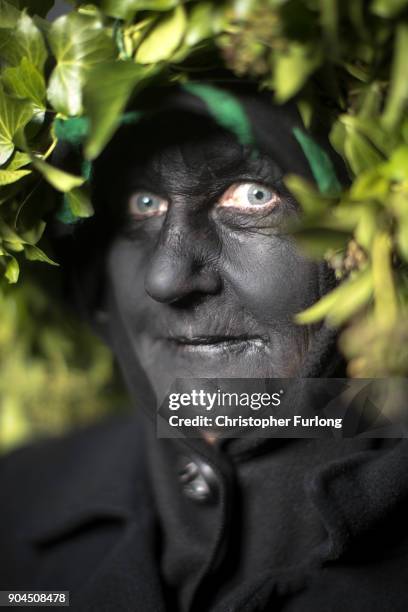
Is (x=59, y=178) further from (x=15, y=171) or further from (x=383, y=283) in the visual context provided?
(x=383, y=283)

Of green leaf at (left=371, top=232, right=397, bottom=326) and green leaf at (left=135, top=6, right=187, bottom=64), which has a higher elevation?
green leaf at (left=135, top=6, right=187, bottom=64)

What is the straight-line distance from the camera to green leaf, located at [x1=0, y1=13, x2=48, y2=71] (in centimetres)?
68

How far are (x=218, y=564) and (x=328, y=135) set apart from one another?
0.46 m

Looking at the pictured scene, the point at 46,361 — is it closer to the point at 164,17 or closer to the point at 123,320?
the point at 123,320

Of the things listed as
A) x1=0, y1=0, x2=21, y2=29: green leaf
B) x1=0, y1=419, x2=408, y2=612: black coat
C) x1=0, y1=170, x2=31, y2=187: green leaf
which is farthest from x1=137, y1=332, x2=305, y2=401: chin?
x1=0, y1=0, x2=21, y2=29: green leaf

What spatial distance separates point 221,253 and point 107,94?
7.5 inches

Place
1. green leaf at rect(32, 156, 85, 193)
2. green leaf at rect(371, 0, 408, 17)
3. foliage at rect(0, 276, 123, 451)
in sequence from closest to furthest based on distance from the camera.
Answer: green leaf at rect(371, 0, 408, 17), green leaf at rect(32, 156, 85, 193), foliage at rect(0, 276, 123, 451)

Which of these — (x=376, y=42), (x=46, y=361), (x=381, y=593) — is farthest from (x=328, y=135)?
(x=46, y=361)

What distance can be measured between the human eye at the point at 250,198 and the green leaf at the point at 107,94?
14 centimetres

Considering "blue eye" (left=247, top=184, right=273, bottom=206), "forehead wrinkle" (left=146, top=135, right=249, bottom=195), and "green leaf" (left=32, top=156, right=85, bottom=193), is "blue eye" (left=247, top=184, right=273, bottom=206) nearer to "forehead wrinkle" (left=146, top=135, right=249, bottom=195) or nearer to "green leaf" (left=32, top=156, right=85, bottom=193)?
"forehead wrinkle" (left=146, top=135, right=249, bottom=195)

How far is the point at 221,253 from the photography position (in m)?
0.71

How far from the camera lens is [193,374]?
0.76 m

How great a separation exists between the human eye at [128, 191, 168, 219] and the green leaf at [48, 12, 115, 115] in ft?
0.40

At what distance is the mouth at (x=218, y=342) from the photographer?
2.39ft
